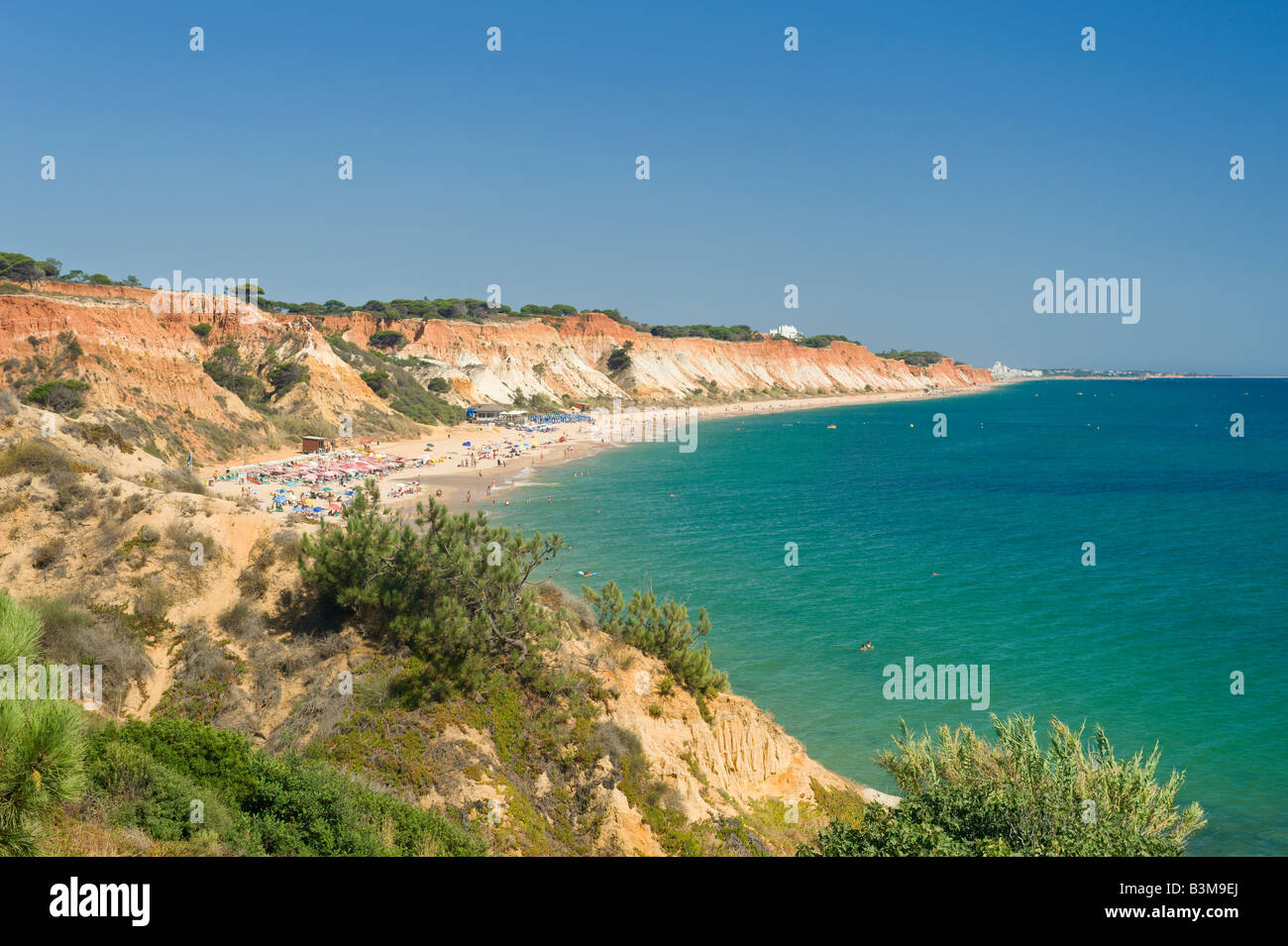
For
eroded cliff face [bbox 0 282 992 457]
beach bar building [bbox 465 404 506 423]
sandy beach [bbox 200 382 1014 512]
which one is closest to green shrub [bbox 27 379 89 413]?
eroded cliff face [bbox 0 282 992 457]

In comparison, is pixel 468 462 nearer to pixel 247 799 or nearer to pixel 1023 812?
pixel 247 799

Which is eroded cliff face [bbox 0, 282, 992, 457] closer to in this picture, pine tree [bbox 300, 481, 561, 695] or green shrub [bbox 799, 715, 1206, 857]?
pine tree [bbox 300, 481, 561, 695]

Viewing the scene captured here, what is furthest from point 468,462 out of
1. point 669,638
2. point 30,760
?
point 30,760

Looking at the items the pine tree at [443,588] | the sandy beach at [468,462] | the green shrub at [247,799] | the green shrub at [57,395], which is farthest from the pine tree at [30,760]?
the green shrub at [57,395]

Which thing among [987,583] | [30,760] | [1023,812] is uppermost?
[30,760]
